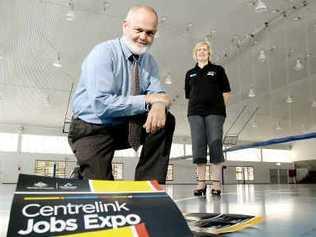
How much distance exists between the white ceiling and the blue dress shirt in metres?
5.05

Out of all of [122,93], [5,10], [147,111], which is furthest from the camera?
[5,10]

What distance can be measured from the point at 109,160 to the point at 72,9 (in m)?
5.44

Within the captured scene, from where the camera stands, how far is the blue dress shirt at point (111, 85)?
1.17 metres

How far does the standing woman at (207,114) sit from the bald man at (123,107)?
129cm

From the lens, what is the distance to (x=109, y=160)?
1346 mm

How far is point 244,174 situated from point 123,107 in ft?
70.6

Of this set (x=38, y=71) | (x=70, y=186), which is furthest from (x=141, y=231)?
(x=38, y=71)

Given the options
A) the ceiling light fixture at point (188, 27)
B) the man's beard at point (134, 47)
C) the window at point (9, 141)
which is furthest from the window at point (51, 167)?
the man's beard at point (134, 47)

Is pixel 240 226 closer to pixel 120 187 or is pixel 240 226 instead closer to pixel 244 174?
pixel 120 187

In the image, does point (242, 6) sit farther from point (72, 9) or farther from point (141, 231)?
point (141, 231)

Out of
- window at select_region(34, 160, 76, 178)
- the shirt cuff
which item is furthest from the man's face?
window at select_region(34, 160, 76, 178)

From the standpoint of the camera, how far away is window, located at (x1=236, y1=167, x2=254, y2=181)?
2130 cm

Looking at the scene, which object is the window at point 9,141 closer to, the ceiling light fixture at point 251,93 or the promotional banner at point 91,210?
the ceiling light fixture at point 251,93

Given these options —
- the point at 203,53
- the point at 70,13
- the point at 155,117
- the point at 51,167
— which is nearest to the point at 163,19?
the point at 70,13
